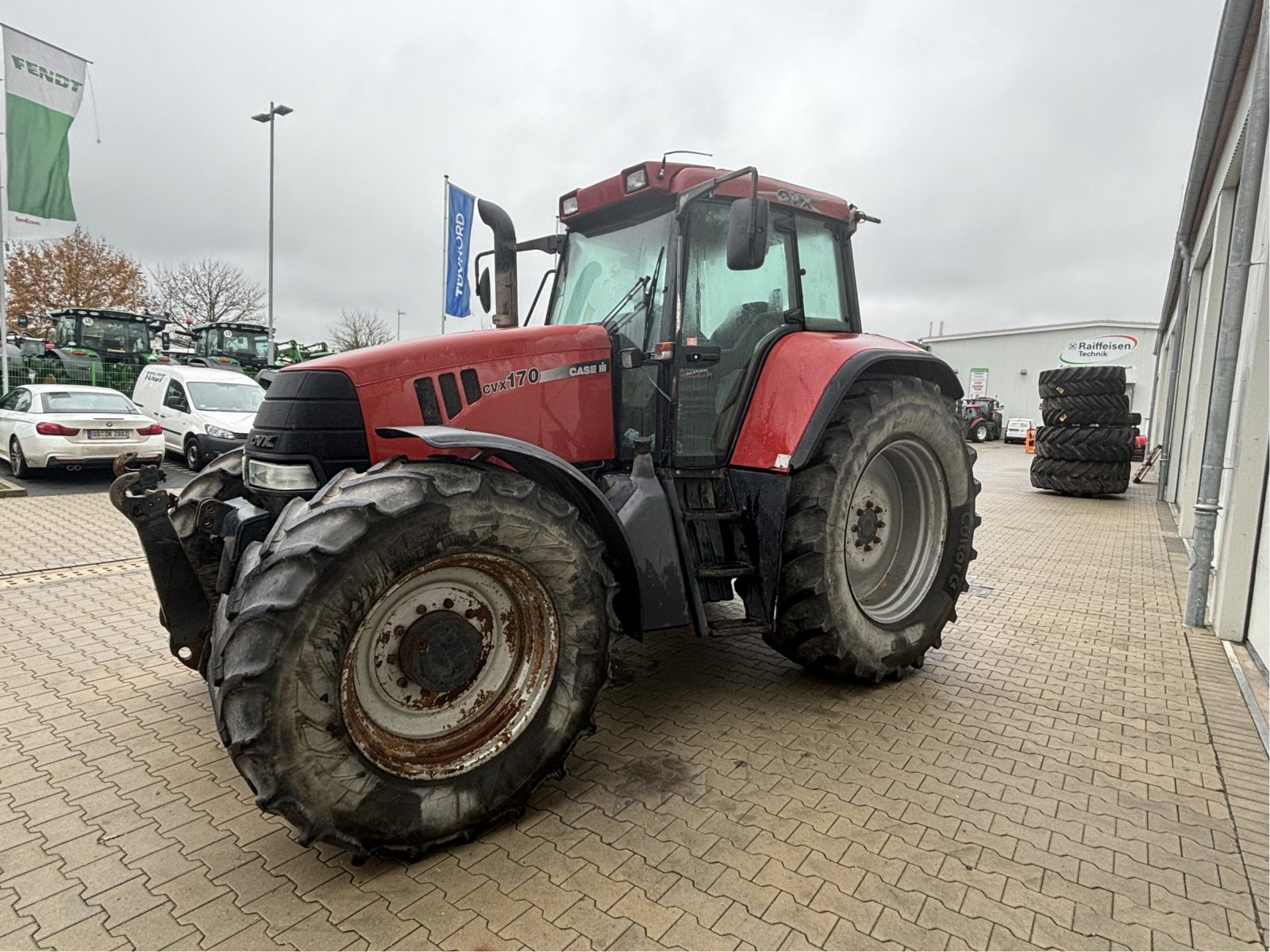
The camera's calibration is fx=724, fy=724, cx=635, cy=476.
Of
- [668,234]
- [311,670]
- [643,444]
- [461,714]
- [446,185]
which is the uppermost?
[446,185]

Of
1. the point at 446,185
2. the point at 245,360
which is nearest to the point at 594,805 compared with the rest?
the point at 446,185

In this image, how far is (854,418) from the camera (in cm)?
344

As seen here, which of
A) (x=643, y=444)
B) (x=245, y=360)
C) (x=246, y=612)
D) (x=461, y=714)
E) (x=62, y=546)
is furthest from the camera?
(x=245, y=360)

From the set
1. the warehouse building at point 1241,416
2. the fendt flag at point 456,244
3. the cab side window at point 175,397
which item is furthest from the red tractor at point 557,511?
the cab side window at point 175,397

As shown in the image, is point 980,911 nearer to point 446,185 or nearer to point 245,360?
point 446,185

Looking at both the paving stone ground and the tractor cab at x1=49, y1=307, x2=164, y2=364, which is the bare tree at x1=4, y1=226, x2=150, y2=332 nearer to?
the tractor cab at x1=49, y1=307, x2=164, y2=364

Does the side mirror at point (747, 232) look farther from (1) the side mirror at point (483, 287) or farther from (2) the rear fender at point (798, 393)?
(1) the side mirror at point (483, 287)

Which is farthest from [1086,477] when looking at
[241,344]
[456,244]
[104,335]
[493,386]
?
[104,335]

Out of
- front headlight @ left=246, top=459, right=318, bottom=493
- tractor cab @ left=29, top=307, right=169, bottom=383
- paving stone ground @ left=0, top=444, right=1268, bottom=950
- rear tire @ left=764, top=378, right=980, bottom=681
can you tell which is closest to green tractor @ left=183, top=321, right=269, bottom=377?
tractor cab @ left=29, top=307, right=169, bottom=383

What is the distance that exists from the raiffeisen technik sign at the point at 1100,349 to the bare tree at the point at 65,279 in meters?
40.4

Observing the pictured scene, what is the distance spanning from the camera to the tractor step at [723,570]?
324 cm

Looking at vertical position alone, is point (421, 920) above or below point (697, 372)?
below

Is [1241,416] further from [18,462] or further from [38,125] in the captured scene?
[38,125]

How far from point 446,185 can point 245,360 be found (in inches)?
486
